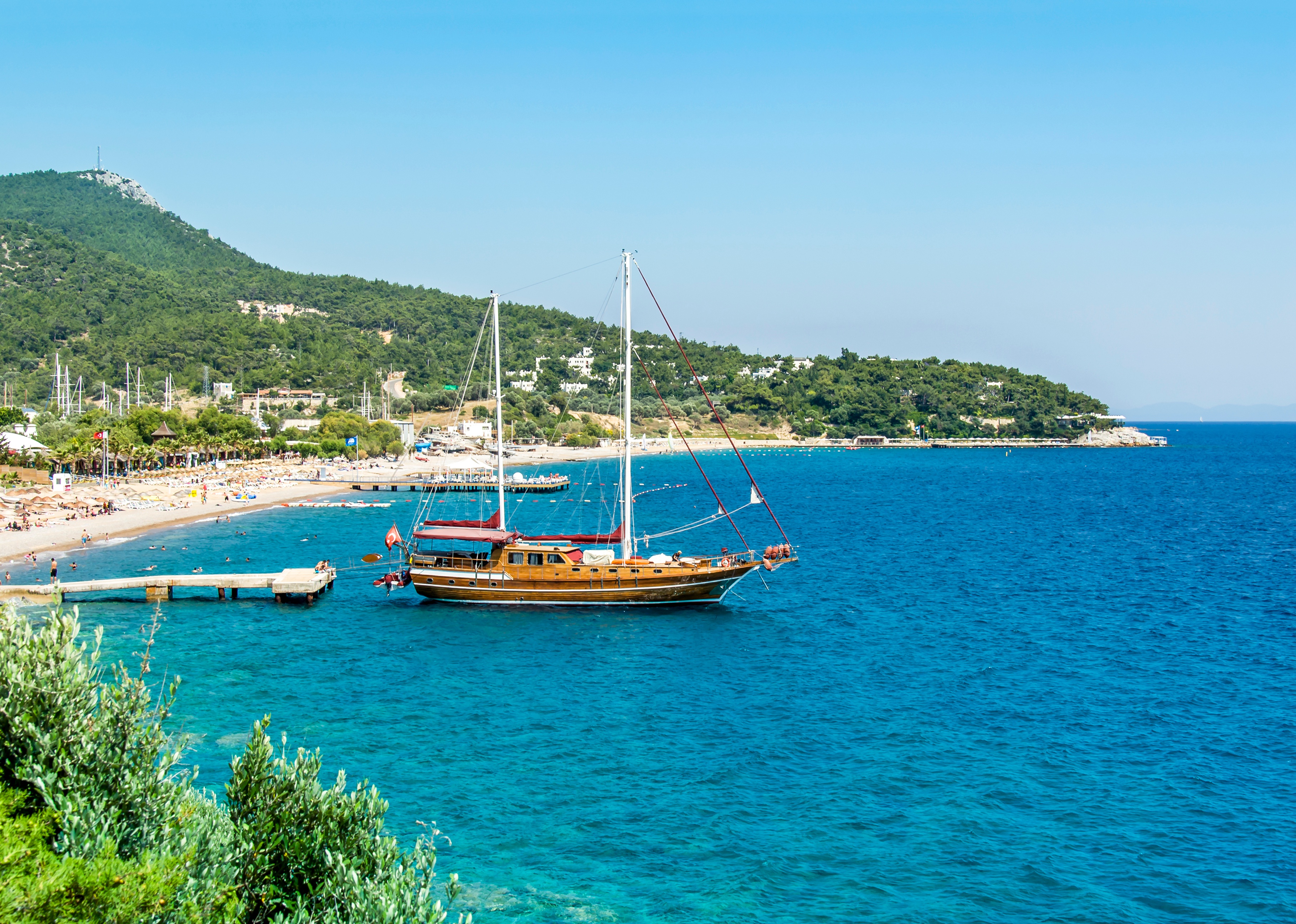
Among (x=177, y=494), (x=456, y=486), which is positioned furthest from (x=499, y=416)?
(x=456, y=486)

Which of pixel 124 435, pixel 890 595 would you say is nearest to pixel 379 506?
pixel 124 435

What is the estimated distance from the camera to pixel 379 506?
299 feet

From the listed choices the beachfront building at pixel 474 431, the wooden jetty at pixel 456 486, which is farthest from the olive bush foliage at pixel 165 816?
the beachfront building at pixel 474 431

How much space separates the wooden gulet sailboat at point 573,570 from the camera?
149 ft

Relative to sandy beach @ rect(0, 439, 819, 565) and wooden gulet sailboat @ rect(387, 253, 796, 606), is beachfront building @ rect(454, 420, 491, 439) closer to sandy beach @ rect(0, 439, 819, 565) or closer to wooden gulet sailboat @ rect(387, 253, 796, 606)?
sandy beach @ rect(0, 439, 819, 565)

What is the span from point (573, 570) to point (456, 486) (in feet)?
223

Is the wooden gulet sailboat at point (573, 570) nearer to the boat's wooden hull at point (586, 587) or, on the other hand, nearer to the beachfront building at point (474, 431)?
the boat's wooden hull at point (586, 587)

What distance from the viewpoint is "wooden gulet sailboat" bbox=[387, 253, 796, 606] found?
4531 cm

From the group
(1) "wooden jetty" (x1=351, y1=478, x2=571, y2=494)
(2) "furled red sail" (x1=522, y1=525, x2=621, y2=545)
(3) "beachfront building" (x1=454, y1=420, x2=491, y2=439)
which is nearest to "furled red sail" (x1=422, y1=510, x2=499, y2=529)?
(2) "furled red sail" (x1=522, y1=525, x2=621, y2=545)

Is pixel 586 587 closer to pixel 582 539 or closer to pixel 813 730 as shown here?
pixel 582 539

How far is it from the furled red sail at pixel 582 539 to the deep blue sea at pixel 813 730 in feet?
13.5

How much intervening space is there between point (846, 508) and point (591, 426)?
9485cm

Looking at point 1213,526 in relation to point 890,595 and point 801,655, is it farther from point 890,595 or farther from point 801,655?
point 801,655

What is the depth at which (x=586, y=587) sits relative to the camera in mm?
45469
